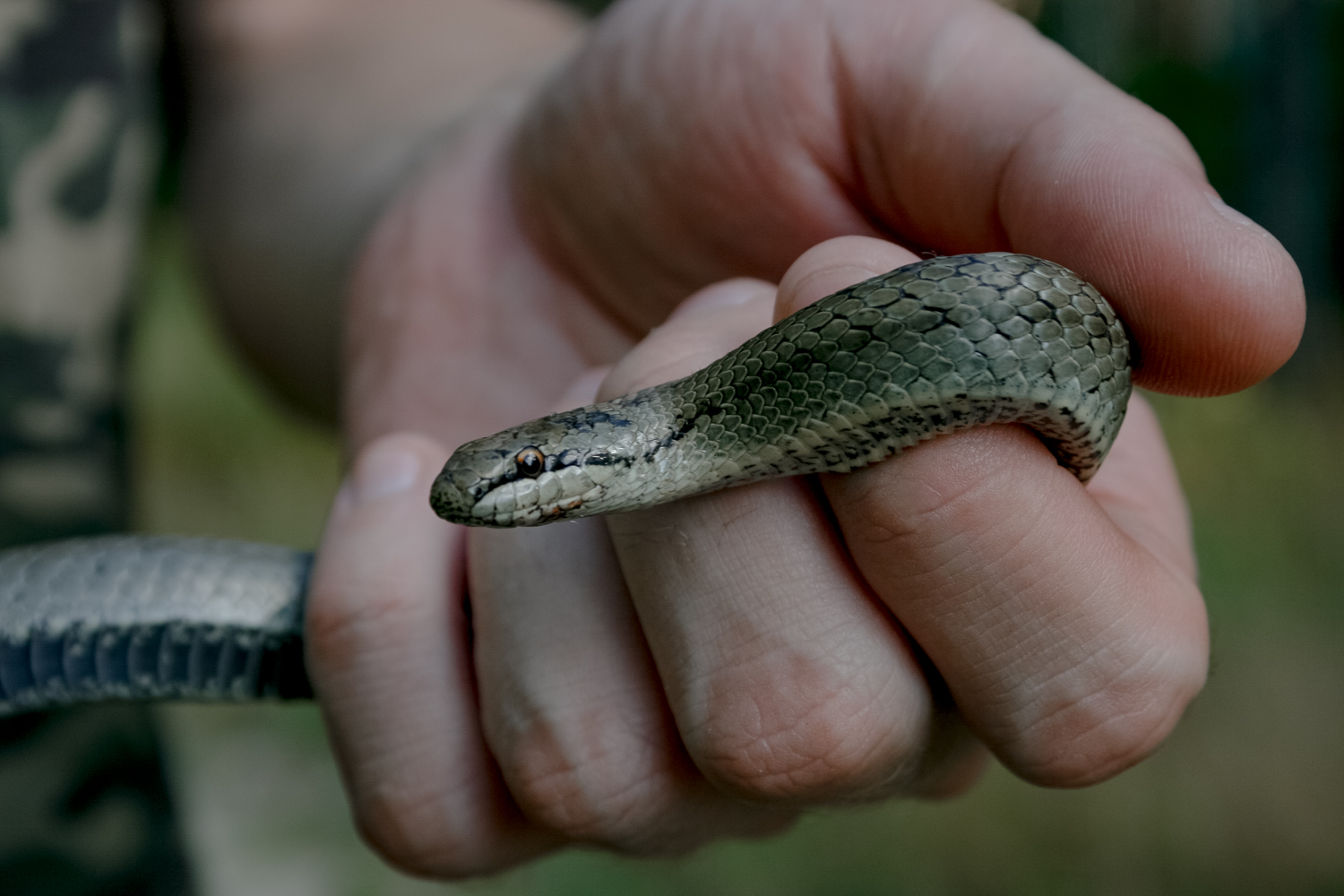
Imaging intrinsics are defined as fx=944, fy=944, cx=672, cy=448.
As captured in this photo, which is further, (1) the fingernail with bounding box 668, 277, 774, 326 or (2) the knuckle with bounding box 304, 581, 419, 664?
(2) the knuckle with bounding box 304, 581, 419, 664

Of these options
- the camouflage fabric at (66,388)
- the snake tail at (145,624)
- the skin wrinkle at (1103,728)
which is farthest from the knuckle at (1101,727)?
the camouflage fabric at (66,388)

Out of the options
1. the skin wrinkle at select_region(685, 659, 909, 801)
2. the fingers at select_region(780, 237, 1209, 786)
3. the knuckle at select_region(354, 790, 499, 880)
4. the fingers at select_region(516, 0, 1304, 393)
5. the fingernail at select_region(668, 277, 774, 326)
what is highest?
the fingers at select_region(516, 0, 1304, 393)

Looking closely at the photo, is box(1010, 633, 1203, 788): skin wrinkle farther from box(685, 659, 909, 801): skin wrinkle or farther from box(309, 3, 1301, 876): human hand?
box(685, 659, 909, 801): skin wrinkle

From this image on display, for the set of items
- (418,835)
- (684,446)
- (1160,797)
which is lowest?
(1160,797)

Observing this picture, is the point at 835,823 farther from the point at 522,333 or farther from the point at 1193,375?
the point at 1193,375

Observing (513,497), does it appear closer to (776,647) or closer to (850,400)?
(776,647)

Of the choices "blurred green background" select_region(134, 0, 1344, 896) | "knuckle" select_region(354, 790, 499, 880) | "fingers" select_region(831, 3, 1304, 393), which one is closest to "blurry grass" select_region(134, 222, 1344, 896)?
"blurred green background" select_region(134, 0, 1344, 896)

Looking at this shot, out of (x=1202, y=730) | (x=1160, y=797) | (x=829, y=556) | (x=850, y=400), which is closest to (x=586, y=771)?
(x=829, y=556)

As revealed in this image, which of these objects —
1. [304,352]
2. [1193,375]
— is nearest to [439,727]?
[1193,375]
